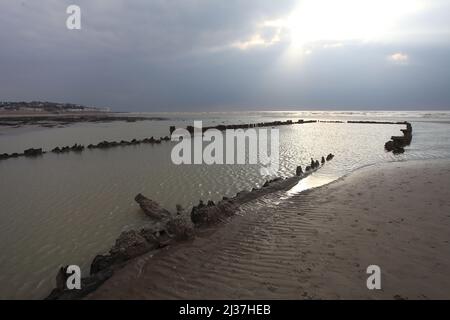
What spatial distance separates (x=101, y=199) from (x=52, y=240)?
3.56 metres

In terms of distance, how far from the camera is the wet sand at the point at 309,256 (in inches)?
205

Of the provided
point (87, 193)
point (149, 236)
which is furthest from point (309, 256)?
point (87, 193)

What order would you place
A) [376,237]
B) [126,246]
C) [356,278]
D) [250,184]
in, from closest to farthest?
[356,278] < [126,246] < [376,237] < [250,184]

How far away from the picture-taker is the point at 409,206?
30.5 ft

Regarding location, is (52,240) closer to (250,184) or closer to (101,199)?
(101,199)

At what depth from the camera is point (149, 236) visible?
710 cm

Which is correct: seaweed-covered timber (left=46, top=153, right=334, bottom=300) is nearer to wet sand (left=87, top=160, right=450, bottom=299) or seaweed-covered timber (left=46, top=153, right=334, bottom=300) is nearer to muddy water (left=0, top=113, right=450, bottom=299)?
wet sand (left=87, top=160, right=450, bottom=299)

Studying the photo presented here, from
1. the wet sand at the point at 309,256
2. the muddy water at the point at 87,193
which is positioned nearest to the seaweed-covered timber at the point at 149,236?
the wet sand at the point at 309,256

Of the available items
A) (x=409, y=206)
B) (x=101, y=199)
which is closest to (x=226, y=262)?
(x=409, y=206)

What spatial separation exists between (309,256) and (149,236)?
3.44m

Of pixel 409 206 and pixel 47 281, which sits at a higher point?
pixel 409 206

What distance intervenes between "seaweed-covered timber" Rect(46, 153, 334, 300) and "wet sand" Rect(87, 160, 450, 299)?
0.80ft

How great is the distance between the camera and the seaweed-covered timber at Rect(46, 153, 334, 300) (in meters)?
5.52

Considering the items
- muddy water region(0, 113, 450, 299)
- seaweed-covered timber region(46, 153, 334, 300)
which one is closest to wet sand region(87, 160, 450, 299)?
seaweed-covered timber region(46, 153, 334, 300)
